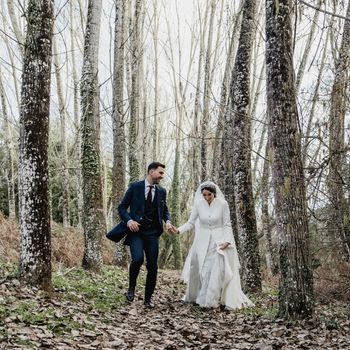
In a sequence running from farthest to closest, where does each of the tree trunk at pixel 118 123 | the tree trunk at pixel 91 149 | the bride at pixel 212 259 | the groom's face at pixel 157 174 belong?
1. the tree trunk at pixel 118 123
2. the tree trunk at pixel 91 149
3. the bride at pixel 212 259
4. the groom's face at pixel 157 174

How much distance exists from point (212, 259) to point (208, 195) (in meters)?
1.15

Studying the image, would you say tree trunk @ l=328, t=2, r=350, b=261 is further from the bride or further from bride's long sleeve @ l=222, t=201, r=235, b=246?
the bride

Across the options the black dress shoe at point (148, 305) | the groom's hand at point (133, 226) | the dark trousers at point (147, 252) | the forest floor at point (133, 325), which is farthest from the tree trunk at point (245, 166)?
the groom's hand at point (133, 226)

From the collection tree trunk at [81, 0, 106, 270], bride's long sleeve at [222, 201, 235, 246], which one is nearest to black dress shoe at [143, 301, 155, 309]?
bride's long sleeve at [222, 201, 235, 246]

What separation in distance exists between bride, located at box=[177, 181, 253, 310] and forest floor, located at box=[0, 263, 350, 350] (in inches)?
12.4

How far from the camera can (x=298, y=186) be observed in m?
6.63

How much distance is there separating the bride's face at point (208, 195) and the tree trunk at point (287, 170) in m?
2.30

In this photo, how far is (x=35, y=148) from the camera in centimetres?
670

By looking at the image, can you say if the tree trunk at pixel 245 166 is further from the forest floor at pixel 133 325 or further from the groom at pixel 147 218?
the groom at pixel 147 218

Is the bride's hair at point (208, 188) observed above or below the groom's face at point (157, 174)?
below

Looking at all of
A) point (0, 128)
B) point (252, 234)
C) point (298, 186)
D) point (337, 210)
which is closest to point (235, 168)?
point (252, 234)

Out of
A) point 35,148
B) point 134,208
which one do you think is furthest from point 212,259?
point 35,148

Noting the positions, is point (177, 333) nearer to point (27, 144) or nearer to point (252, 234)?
point (27, 144)

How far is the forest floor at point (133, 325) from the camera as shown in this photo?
5.09 m
